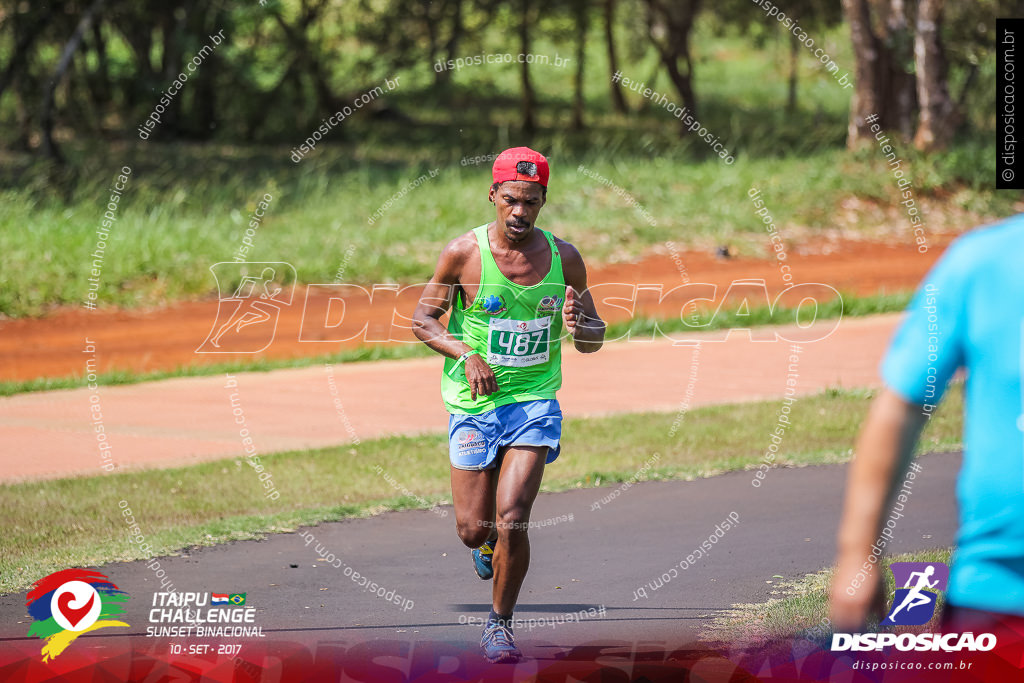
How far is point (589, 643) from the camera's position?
5.02 m

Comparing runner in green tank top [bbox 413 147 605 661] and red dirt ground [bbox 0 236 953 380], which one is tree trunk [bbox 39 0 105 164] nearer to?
red dirt ground [bbox 0 236 953 380]

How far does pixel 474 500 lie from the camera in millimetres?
4977

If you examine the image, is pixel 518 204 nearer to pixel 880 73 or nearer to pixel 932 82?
pixel 932 82

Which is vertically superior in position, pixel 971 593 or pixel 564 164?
pixel 564 164

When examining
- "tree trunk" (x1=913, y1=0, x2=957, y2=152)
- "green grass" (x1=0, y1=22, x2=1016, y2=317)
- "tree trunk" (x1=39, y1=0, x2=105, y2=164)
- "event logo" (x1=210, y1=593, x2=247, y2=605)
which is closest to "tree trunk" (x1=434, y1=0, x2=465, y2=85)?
"green grass" (x1=0, y1=22, x2=1016, y2=317)

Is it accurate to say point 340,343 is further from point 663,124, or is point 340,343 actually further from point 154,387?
point 663,124

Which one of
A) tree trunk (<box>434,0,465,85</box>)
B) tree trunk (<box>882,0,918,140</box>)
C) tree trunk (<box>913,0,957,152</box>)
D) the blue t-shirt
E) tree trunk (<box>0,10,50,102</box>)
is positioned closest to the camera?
the blue t-shirt

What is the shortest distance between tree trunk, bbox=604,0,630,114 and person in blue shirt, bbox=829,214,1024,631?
22735mm

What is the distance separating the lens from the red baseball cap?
482cm

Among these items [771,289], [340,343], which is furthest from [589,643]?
[771,289]

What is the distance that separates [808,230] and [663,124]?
10492 mm

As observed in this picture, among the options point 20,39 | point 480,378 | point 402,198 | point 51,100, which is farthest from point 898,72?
point 480,378

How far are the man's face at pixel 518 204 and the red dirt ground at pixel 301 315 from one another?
746 cm

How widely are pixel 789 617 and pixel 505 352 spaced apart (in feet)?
5.63
